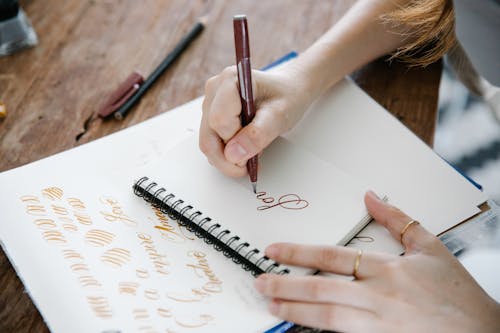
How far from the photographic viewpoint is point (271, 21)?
0.93m

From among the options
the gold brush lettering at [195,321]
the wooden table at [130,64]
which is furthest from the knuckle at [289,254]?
the wooden table at [130,64]

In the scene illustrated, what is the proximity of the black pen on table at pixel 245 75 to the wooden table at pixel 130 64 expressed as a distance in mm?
200

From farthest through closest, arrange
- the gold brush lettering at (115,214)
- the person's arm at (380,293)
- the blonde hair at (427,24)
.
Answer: the blonde hair at (427,24) < the gold brush lettering at (115,214) < the person's arm at (380,293)

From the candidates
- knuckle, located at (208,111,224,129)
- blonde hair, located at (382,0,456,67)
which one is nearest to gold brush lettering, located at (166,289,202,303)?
knuckle, located at (208,111,224,129)

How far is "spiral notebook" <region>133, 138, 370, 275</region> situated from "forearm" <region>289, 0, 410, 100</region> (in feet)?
0.46

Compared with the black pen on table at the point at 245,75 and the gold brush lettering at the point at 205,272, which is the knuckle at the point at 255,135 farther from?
the gold brush lettering at the point at 205,272

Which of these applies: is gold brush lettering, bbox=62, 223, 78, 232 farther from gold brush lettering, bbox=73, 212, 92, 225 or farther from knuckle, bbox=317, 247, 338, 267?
knuckle, bbox=317, 247, 338, 267

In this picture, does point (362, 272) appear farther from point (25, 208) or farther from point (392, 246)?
point (25, 208)

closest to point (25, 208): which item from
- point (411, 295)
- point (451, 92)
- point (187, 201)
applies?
point (187, 201)

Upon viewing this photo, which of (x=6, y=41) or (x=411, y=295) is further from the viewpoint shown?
(x=6, y=41)

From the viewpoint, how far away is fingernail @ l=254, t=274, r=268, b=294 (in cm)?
55

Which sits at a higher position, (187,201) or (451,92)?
(451,92)

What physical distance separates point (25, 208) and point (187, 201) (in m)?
0.20

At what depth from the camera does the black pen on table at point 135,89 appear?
Answer: 2.55 feet
